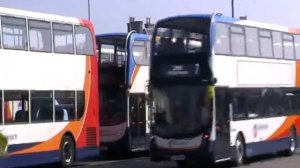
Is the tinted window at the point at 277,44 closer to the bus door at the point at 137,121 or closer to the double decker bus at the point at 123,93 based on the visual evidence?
the double decker bus at the point at 123,93

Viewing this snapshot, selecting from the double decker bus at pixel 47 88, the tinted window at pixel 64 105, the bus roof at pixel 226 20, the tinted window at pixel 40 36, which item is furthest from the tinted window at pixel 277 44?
the tinted window at pixel 40 36

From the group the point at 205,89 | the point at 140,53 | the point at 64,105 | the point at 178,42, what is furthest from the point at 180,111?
the point at 140,53

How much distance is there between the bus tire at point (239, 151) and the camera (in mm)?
20000

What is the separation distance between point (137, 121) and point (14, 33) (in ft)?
25.7

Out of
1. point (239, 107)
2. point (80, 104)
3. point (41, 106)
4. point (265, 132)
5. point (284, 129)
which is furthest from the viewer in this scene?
point (284, 129)

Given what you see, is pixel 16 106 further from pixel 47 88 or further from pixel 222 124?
pixel 222 124

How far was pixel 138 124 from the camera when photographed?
24.8m

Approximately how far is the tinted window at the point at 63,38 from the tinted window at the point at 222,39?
4161 mm

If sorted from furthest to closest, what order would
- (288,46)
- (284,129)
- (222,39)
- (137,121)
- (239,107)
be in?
(137,121) → (288,46) → (284,129) → (239,107) → (222,39)

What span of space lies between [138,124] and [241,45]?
5605mm

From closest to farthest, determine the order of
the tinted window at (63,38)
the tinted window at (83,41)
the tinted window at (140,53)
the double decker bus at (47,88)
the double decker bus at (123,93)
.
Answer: the double decker bus at (47,88)
the tinted window at (63,38)
the tinted window at (83,41)
the double decker bus at (123,93)
the tinted window at (140,53)

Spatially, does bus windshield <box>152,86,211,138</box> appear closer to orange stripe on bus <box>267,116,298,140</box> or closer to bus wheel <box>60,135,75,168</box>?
bus wheel <box>60,135,75,168</box>

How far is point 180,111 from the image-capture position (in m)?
18.9

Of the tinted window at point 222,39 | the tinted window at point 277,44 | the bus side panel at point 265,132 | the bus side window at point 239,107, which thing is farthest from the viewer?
the tinted window at point 277,44
